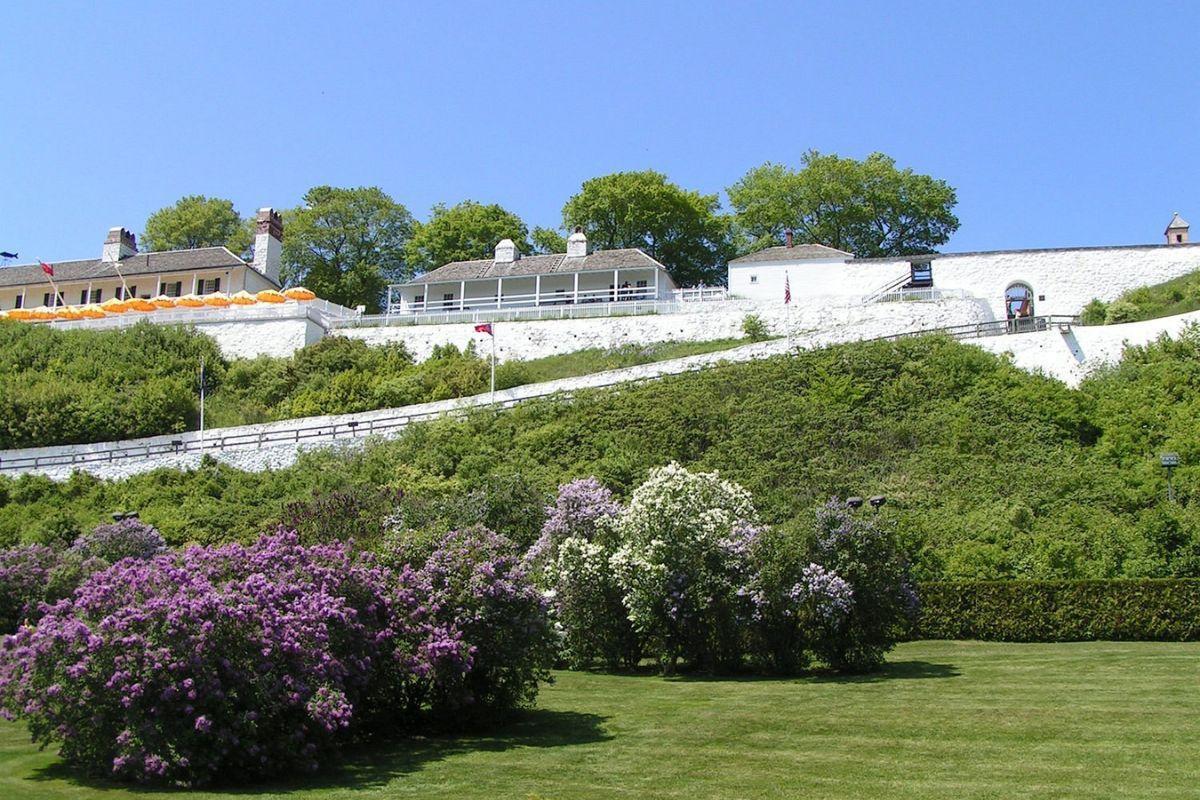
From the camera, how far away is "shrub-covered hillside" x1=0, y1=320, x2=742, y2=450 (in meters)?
41.9

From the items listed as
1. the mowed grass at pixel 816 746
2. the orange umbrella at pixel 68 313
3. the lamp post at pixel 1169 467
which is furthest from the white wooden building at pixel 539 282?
the mowed grass at pixel 816 746

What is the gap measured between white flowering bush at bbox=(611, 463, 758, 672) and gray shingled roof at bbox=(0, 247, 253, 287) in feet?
144

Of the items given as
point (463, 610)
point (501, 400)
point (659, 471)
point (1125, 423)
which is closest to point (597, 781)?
point (463, 610)

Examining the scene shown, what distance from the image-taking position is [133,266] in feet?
197

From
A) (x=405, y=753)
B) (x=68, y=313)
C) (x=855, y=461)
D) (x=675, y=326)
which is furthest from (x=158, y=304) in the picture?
(x=405, y=753)

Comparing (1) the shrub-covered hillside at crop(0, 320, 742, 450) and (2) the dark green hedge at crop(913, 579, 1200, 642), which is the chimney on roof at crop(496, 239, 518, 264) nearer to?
(1) the shrub-covered hillside at crop(0, 320, 742, 450)

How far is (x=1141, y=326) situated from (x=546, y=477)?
19894 mm

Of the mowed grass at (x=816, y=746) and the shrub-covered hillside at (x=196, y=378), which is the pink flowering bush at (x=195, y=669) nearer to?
the mowed grass at (x=816, y=746)

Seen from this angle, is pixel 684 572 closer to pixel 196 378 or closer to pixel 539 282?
pixel 196 378

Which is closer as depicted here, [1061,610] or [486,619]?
[486,619]

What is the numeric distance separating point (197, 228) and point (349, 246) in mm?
11459

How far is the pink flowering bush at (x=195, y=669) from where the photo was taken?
11109 mm

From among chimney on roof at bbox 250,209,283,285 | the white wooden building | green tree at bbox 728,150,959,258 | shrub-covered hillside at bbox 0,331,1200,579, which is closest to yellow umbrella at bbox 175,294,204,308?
chimney on roof at bbox 250,209,283,285

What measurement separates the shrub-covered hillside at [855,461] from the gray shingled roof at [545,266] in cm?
1513
